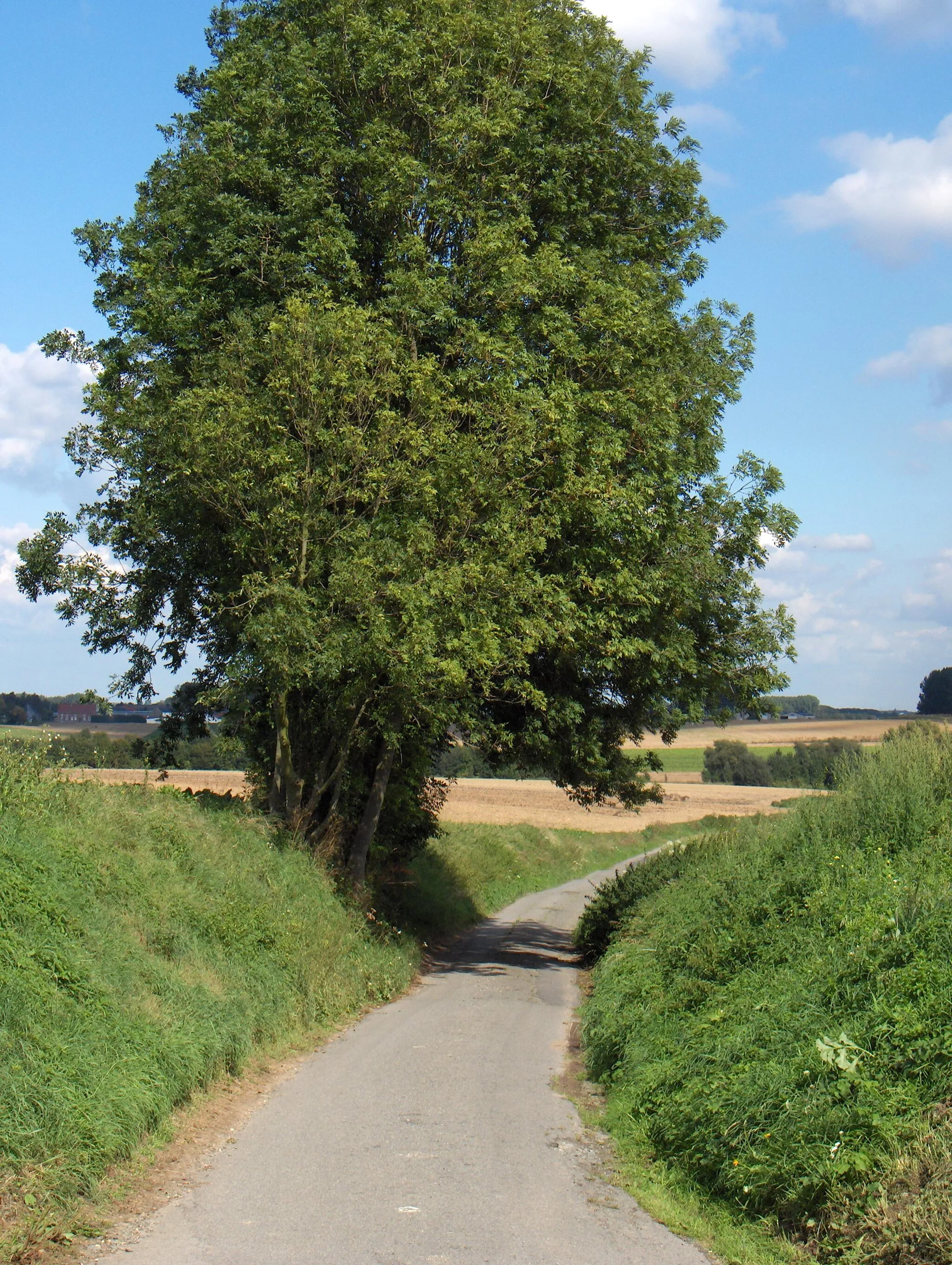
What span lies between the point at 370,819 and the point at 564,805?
180 ft

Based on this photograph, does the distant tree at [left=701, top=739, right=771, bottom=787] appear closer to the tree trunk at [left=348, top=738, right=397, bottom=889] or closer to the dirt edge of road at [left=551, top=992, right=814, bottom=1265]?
the tree trunk at [left=348, top=738, right=397, bottom=889]

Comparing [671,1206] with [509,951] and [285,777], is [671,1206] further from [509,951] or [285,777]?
[509,951]

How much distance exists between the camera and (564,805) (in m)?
73.2

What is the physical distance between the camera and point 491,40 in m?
17.9

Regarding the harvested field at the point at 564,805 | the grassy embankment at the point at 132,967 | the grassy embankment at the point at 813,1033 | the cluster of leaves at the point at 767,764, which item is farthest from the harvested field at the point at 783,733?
the grassy embankment at the point at 813,1033

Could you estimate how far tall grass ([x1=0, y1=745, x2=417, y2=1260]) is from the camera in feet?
22.4

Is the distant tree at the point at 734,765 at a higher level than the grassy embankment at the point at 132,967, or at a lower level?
lower

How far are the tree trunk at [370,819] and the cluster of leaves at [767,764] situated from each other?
35200 millimetres

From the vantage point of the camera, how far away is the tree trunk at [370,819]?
19.1 m

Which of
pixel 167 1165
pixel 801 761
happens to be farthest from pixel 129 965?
pixel 801 761

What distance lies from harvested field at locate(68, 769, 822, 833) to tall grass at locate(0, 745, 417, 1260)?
93.3 ft

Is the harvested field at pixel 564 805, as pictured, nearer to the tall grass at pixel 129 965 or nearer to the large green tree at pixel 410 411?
the large green tree at pixel 410 411

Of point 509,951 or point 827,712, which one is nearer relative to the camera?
point 509,951

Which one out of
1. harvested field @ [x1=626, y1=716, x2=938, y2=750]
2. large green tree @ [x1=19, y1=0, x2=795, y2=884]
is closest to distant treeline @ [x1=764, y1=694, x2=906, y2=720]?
harvested field @ [x1=626, y1=716, x2=938, y2=750]
